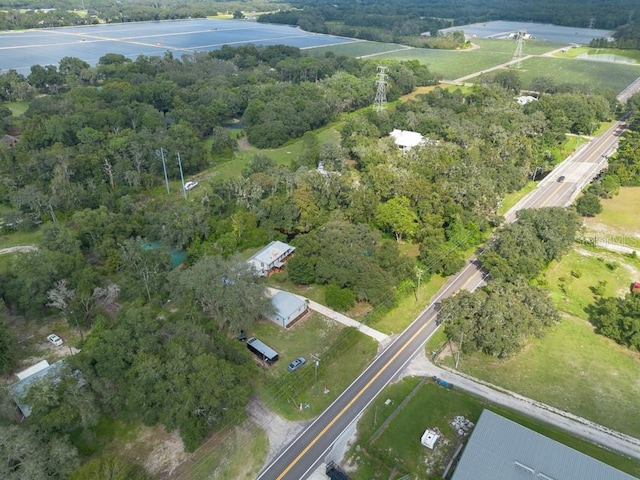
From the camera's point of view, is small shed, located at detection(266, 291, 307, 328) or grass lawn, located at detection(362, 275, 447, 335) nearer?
small shed, located at detection(266, 291, 307, 328)

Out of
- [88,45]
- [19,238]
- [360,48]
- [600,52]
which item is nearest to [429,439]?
[19,238]

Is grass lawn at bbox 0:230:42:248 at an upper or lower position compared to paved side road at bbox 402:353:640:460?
upper

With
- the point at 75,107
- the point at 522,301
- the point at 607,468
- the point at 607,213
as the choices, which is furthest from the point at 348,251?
the point at 75,107

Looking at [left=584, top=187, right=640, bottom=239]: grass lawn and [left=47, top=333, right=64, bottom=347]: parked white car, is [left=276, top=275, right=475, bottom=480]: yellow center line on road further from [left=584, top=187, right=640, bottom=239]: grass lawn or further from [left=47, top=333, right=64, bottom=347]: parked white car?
[left=584, top=187, right=640, bottom=239]: grass lawn

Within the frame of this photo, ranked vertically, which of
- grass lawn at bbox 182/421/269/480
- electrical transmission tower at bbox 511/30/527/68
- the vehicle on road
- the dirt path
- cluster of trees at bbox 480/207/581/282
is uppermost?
electrical transmission tower at bbox 511/30/527/68

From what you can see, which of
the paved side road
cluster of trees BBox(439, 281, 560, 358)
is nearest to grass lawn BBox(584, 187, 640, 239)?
cluster of trees BBox(439, 281, 560, 358)

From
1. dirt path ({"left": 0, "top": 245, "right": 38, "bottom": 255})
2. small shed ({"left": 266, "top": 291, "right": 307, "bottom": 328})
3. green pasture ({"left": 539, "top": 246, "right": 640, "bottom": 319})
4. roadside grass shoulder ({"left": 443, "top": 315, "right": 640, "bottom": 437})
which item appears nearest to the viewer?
roadside grass shoulder ({"left": 443, "top": 315, "right": 640, "bottom": 437})

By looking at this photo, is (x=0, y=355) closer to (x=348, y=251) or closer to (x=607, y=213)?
(x=348, y=251)
